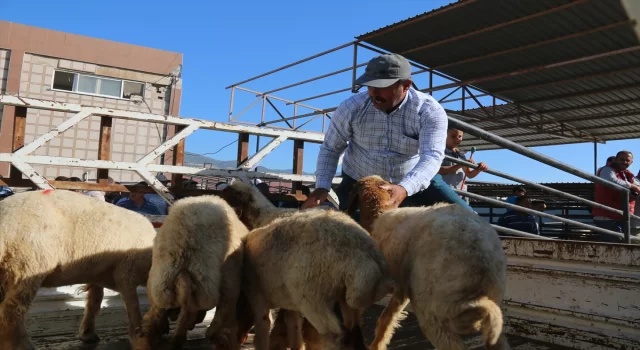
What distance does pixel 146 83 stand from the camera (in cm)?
1784

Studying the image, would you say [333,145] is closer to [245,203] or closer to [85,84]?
[245,203]

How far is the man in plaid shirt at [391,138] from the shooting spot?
332 centimetres

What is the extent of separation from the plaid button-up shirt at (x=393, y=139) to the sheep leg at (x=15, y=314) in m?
2.20

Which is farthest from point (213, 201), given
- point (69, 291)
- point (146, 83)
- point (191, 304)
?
point (146, 83)

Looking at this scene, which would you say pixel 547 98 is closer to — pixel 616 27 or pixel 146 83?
pixel 616 27

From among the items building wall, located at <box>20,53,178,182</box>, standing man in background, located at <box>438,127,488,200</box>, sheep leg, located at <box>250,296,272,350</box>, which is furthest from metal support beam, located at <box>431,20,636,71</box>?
building wall, located at <box>20,53,178,182</box>

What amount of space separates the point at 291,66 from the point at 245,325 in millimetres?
9367

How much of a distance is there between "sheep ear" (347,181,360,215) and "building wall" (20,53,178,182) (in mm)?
13657

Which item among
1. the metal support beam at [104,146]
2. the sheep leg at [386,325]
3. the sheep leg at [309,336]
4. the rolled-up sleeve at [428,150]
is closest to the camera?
the sheep leg at [309,336]

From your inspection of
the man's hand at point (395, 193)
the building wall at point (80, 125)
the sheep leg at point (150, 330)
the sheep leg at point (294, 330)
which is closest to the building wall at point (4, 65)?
the building wall at point (80, 125)

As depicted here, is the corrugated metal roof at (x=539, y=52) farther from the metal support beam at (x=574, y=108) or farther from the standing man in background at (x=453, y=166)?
the standing man in background at (x=453, y=166)

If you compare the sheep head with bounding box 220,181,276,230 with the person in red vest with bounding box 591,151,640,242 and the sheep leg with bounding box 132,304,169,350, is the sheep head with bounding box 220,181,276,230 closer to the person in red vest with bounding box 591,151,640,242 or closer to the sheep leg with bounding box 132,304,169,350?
the sheep leg with bounding box 132,304,169,350

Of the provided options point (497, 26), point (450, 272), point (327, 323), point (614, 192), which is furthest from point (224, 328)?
point (497, 26)

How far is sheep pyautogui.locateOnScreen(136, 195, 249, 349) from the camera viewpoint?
2.63 metres
